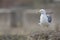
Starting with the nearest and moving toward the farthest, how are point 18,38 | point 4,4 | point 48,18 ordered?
point 18,38
point 48,18
point 4,4

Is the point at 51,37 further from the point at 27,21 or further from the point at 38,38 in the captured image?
the point at 27,21

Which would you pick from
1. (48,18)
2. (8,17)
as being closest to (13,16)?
(8,17)

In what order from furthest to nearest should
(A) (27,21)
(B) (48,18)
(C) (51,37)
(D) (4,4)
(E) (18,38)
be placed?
(D) (4,4) → (A) (27,21) → (B) (48,18) → (E) (18,38) → (C) (51,37)

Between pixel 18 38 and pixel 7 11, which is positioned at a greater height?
pixel 7 11

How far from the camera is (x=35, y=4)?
10297 mm

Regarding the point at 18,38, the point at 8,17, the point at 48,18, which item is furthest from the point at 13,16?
the point at 18,38

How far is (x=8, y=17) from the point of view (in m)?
10.3

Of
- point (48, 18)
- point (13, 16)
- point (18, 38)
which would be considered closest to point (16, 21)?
point (13, 16)

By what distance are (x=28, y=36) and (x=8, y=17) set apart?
367 centimetres

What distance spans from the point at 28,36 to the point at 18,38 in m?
0.31

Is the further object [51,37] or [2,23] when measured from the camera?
[2,23]

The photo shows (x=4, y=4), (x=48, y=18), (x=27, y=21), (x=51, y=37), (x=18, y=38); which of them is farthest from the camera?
(x=4, y=4)

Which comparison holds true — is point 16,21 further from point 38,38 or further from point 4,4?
point 38,38

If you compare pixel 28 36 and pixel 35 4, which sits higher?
pixel 35 4
